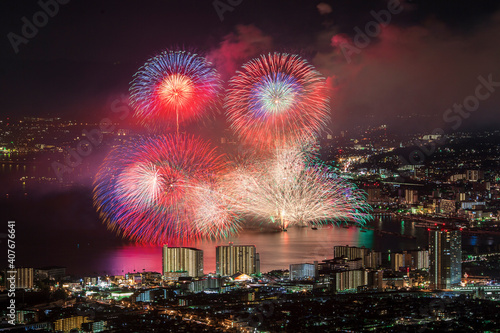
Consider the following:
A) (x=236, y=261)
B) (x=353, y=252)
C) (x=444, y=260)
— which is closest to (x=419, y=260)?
(x=444, y=260)

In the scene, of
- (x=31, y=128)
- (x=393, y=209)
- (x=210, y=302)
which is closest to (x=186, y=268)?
(x=210, y=302)

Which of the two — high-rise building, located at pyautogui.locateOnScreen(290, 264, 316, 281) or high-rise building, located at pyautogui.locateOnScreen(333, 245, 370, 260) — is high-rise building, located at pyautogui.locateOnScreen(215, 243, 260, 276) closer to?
high-rise building, located at pyautogui.locateOnScreen(290, 264, 316, 281)

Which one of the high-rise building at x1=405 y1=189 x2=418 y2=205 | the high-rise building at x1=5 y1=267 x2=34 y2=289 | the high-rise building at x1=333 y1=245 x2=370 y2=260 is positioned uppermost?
the high-rise building at x1=405 y1=189 x2=418 y2=205

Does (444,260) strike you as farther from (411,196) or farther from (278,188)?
(411,196)

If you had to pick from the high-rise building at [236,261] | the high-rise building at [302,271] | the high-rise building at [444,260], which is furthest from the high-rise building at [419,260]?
the high-rise building at [236,261]

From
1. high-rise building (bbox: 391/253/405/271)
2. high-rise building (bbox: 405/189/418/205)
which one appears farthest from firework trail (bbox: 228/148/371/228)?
high-rise building (bbox: 405/189/418/205)

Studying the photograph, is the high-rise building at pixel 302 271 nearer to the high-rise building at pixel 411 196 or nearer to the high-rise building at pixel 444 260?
the high-rise building at pixel 444 260
